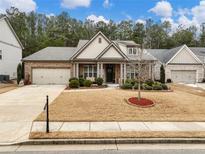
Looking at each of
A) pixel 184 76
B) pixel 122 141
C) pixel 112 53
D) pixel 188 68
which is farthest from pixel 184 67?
pixel 122 141

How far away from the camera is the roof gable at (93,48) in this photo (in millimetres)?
31891

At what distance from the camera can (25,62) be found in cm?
3269

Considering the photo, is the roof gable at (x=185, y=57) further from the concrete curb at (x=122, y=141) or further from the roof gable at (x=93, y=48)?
the concrete curb at (x=122, y=141)

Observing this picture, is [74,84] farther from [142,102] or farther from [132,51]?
[142,102]

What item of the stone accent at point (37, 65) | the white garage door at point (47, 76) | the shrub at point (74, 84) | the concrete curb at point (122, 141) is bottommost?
the concrete curb at point (122, 141)

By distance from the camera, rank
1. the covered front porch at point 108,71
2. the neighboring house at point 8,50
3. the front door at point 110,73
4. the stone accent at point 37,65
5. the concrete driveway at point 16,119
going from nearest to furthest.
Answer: the concrete driveway at point 16,119, the covered front porch at point 108,71, the stone accent at point 37,65, the front door at point 110,73, the neighboring house at point 8,50

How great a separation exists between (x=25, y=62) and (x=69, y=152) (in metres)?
26.9

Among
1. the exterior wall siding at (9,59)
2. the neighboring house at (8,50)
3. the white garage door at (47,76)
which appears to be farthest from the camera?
the exterior wall siding at (9,59)

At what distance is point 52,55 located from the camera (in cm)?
3412

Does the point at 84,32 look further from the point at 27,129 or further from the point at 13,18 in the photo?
the point at 27,129

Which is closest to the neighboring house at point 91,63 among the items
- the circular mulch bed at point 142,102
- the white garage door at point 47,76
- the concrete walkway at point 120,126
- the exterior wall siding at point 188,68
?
the white garage door at point 47,76

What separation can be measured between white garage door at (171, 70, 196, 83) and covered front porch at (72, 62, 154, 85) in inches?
204

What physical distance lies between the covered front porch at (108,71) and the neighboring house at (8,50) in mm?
9649

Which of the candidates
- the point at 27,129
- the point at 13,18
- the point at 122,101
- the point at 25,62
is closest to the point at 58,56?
the point at 25,62
